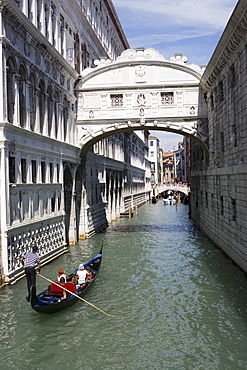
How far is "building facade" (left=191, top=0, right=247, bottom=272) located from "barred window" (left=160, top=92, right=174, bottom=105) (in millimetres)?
1415

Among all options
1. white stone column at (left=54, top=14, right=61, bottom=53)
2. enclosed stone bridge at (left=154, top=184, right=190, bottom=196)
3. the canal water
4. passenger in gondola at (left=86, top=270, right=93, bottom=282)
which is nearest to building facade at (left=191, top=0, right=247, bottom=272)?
the canal water

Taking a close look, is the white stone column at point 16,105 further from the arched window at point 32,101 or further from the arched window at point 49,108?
the arched window at point 49,108

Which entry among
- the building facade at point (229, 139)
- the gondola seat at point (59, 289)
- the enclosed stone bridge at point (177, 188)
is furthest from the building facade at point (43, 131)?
Result: the enclosed stone bridge at point (177, 188)

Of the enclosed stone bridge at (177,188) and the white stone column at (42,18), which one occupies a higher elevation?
the white stone column at (42,18)

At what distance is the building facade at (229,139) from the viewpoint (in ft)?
41.1

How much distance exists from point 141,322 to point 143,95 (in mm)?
12489

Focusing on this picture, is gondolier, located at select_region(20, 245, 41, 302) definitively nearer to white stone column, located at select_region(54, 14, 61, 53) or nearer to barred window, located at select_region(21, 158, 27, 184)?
barred window, located at select_region(21, 158, 27, 184)

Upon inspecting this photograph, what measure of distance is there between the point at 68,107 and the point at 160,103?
403 centimetres

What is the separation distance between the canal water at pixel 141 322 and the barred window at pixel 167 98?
7579 millimetres

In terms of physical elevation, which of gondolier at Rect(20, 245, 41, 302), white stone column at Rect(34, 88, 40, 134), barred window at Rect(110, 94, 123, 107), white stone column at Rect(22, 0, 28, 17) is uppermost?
white stone column at Rect(22, 0, 28, 17)

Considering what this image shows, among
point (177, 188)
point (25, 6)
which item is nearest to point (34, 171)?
point (25, 6)

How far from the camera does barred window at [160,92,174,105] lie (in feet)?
64.7

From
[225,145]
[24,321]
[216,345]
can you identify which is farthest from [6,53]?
[216,345]

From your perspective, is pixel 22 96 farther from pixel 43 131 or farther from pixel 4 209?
pixel 4 209
